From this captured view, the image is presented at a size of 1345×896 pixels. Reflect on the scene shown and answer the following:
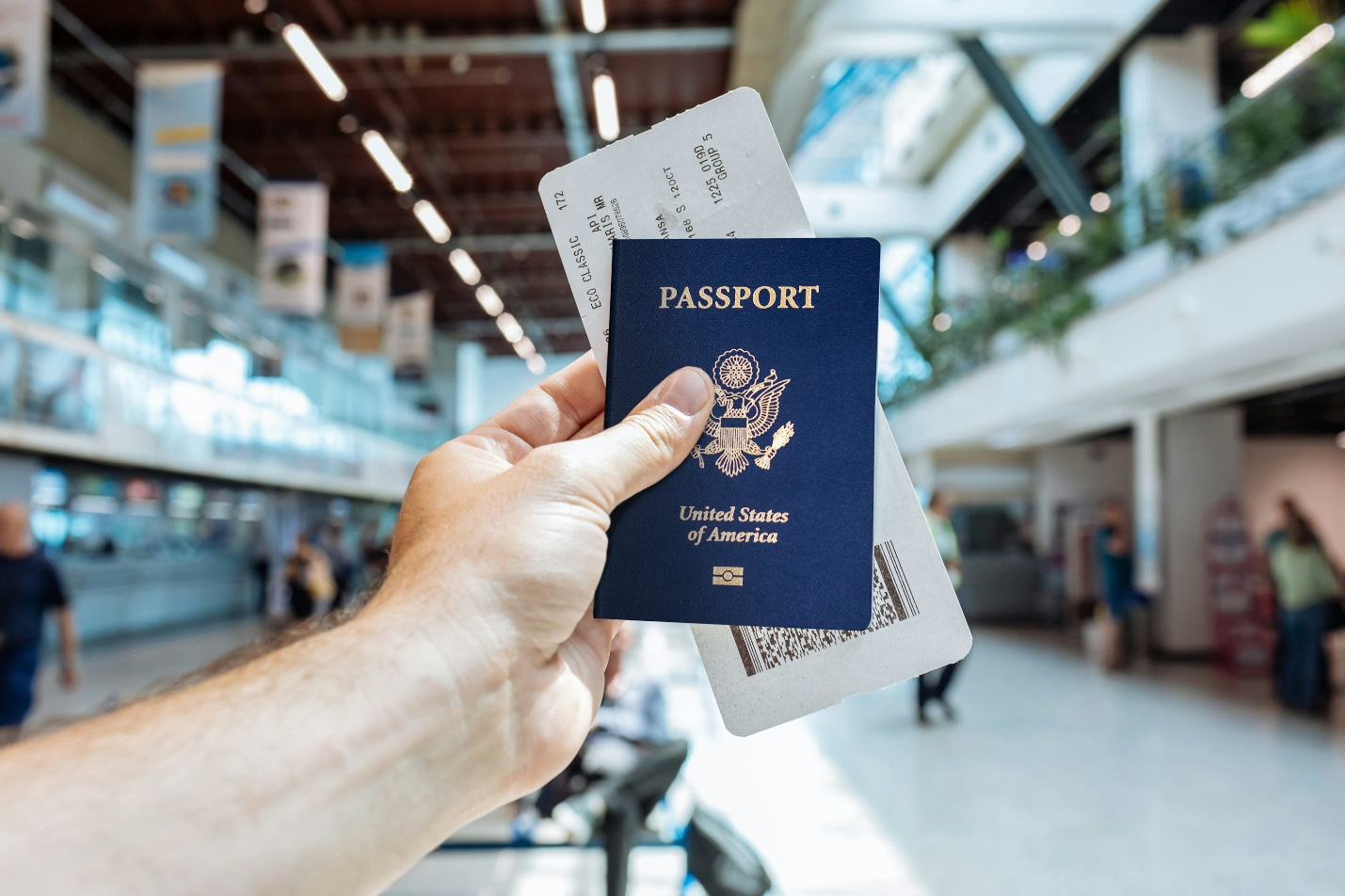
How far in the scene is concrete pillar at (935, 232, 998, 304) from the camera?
1429 cm

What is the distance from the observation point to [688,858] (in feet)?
10.2

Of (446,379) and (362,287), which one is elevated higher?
(446,379)

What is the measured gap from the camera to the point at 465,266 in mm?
19281

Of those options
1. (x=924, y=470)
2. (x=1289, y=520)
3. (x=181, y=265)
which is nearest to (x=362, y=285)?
(x=181, y=265)

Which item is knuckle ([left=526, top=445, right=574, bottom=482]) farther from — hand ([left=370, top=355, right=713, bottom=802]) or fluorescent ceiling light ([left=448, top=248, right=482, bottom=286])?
fluorescent ceiling light ([left=448, top=248, right=482, bottom=286])

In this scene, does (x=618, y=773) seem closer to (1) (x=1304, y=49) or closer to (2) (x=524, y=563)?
(2) (x=524, y=563)

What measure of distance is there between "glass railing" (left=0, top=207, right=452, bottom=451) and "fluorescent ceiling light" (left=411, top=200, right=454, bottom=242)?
3.29 metres

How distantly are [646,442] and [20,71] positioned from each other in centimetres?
773

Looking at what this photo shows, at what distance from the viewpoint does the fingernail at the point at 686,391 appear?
102 centimetres

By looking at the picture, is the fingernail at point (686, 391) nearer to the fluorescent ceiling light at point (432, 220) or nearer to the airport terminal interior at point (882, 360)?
the airport terminal interior at point (882, 360)

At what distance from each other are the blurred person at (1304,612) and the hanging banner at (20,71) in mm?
10770

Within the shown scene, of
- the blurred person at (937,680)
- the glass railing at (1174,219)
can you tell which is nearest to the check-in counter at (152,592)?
the blurred person at (937,680)

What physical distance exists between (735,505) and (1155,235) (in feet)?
28.6

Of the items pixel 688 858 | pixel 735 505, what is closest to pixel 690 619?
pixel 735 505
